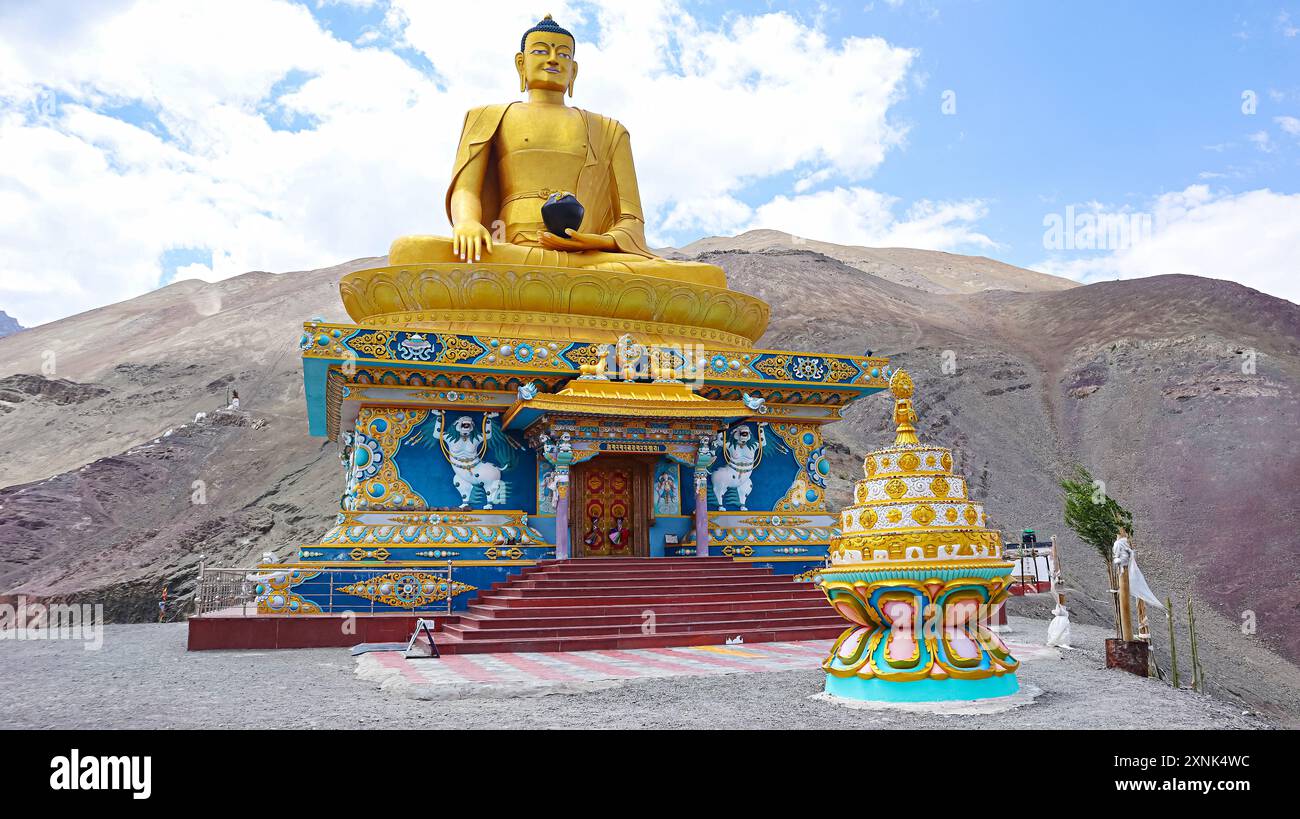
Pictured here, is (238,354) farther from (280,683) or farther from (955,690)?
(955,690)

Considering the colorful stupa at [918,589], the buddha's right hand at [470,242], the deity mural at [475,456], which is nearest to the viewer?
the colorful stupa at [918,589]

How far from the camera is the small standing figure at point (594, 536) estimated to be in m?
14.8

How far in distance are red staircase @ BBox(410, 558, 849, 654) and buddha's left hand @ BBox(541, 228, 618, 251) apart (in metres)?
6.04

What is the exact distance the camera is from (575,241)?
663 inches

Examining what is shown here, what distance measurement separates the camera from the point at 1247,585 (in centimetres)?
2350

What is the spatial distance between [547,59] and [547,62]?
76mm

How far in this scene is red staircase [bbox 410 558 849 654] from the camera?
11352 millimetres

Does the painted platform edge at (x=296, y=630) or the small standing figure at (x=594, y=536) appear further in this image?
the small standing figure at (x=594, y=536)

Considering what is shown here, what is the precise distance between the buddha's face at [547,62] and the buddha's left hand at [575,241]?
3656mm

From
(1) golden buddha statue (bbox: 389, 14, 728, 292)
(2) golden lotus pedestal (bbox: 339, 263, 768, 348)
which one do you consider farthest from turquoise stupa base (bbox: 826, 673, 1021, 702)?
(1) golden buddha statue (bbox: 389, 14, 728, 292)

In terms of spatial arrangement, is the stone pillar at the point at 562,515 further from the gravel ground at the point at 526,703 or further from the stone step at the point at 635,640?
the gravel ground at the point at 526,703

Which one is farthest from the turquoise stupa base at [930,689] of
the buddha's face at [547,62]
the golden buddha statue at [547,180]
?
the buddha's face at [547,62]

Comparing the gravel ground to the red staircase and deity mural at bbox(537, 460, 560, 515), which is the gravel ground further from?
deity mural at bbox(537, 460, 560, 515)

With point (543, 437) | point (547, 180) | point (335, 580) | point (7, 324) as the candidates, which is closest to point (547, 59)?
point (547, 180)
